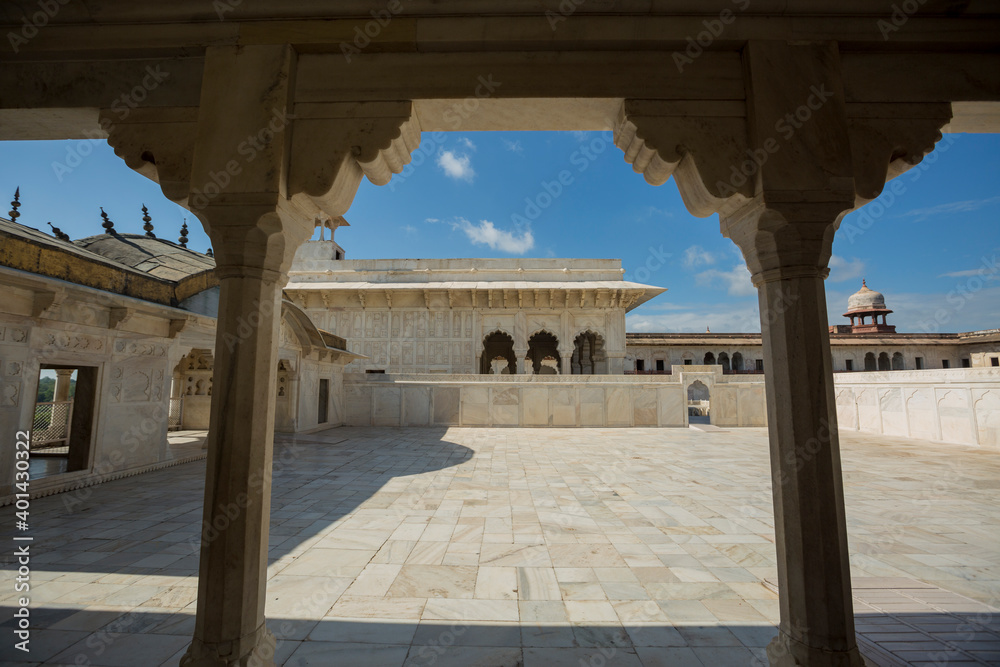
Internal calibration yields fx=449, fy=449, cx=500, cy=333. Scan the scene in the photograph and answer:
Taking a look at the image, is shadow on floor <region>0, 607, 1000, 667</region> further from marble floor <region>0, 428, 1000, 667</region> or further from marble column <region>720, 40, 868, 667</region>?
marble column <region>720, 40, 868, 667</region>

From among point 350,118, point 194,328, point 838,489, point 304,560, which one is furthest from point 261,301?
point 194,328

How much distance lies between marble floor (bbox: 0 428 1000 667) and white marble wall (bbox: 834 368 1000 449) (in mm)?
4511

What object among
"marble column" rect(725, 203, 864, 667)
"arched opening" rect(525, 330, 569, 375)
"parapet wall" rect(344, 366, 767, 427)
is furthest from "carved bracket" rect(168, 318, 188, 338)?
"arched opening" rect(525, 330, 569, 375)

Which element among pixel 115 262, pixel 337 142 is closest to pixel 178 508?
pixel 115 262

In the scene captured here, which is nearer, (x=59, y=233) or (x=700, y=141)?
(x=700, y=141)

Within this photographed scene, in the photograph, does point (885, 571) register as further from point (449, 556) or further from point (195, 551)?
point (195, 551)

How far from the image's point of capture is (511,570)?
3473 mm

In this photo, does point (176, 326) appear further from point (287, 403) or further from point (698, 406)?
point (698, 406)

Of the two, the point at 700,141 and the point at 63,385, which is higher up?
the point at 700,141

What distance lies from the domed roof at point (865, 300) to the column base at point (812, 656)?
37439 millimetres

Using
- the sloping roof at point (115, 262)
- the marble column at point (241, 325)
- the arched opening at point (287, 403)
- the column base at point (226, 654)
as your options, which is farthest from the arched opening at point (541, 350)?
the column base at point (226, 654)

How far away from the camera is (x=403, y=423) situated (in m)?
14.0

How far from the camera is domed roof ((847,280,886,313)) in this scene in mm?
30722

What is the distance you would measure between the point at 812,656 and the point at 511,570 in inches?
80.4
